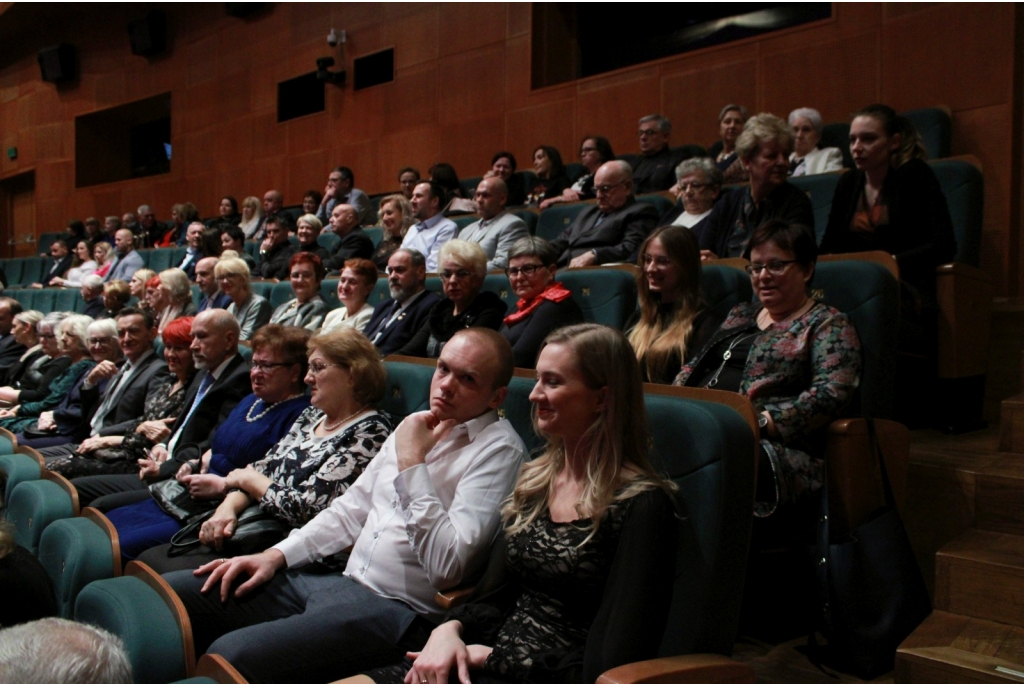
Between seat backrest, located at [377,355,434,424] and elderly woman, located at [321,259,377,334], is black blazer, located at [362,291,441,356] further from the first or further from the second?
seat backrest, located at [377,355,434,424]

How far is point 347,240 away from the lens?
2646 millimetres

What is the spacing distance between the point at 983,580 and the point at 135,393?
1617 millimetres

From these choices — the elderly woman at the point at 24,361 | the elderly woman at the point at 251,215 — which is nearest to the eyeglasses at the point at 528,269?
the elderly woman at the point at 24,361

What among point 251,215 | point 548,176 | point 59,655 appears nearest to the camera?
point 59,655

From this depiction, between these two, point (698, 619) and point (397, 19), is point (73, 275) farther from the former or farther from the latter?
point (698, 619)

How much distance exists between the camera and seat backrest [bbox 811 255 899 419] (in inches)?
44.8

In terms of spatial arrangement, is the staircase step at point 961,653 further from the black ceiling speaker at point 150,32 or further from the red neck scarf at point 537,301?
the black ceiling speaker at point 150,32

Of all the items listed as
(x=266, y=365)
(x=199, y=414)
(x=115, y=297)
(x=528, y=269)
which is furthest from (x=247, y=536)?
(x=115, y=297)

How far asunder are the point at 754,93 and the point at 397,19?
2018mm

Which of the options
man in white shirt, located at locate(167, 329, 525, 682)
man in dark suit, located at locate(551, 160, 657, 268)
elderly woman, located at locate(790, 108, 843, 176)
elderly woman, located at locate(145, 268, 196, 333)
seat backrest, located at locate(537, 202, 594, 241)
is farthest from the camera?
→ elderly woman, located at locate(145, 268, 196, 333)

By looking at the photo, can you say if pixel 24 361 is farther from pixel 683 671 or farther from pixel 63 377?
pixel 683 671

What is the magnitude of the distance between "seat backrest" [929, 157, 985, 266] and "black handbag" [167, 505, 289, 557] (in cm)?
136

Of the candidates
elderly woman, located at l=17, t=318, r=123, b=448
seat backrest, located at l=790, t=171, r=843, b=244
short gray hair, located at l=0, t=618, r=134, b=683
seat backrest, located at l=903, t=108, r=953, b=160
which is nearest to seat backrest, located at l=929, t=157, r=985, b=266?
seat backrest, located at l=790, t=171, r=843, b=244

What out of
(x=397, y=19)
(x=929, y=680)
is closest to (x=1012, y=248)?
(x=929, y=680)
